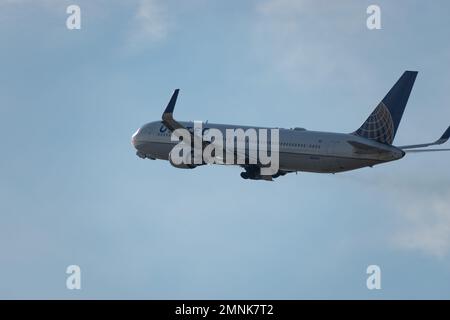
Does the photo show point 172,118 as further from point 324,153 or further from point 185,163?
point 324,153

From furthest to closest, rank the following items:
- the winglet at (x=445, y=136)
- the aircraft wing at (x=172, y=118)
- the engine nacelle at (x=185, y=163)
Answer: the engine nacelle at (x=185, y=163)
the winglet at (x=445, y=136)
the aircraft wing at (x=172, y=118)

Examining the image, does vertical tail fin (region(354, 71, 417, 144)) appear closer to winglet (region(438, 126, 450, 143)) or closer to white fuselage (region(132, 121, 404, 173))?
white fuselage (region(132, 121, 404, 173))

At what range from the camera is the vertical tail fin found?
77.7 m

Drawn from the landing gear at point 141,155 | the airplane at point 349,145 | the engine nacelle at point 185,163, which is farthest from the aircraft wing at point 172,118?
the landing gear at point 141,155

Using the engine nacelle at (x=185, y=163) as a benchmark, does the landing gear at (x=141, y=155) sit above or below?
above

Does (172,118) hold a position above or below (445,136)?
above

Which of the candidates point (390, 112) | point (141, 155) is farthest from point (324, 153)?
point (141, 155)

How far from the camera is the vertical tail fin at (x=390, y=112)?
255 feet

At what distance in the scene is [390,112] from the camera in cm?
7838

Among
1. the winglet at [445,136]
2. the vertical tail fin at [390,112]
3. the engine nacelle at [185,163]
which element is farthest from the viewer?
the engine nacelle at [185,163]

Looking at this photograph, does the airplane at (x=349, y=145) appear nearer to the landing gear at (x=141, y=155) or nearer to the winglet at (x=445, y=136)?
the winglet at (x=445, y=136)
